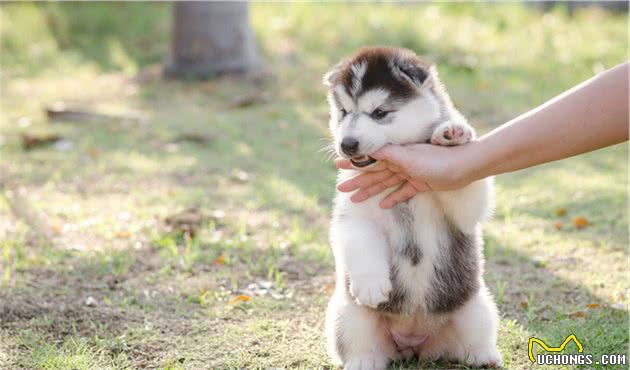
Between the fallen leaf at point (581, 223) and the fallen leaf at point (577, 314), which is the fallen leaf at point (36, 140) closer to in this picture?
the fallen leaf at point (581, 223)

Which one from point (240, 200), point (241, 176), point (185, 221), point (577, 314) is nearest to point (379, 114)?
point (577, 314)

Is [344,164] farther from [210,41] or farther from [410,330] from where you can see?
[210,41]

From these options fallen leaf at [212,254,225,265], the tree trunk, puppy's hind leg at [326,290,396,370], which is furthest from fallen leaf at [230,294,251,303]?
the tree trunk

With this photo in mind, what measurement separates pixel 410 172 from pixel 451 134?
23 centimetres

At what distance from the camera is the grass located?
12.7 ft

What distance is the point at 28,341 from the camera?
3.70 m

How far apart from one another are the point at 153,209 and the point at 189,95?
13.4 ft

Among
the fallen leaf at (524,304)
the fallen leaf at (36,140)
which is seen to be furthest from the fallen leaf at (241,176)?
the fallen leaf at (524,304)

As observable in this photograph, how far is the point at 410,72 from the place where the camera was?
11.1 feet

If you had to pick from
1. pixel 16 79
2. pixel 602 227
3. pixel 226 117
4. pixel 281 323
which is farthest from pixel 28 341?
pixel 16 79

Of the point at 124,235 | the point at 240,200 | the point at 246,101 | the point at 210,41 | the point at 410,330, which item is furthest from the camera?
the point at 210,41

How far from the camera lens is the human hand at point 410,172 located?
3.21 meters

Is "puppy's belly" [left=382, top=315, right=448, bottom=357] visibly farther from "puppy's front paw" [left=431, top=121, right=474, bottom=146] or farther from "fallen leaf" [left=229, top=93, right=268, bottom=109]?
"fallen leaf" [left=229, top=93, right=268, bottom=109]

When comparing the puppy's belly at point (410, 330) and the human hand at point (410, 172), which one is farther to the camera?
the puppy's belly at point (410, 330)
